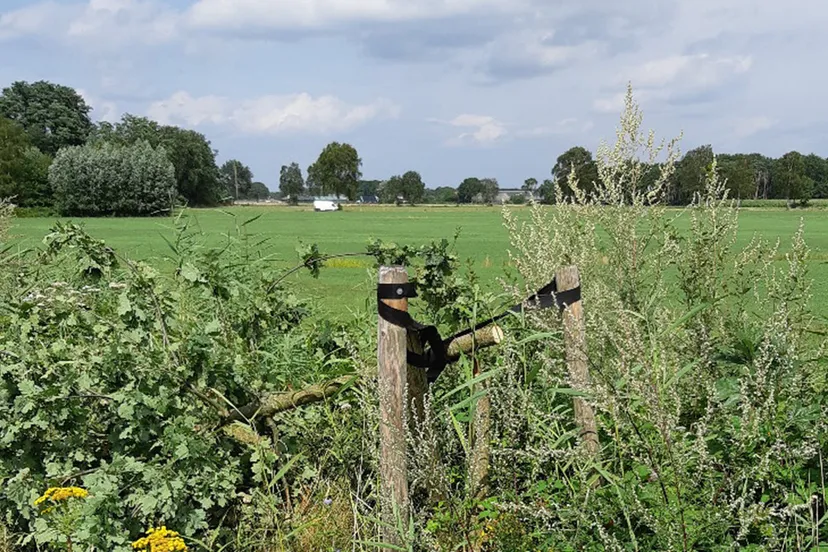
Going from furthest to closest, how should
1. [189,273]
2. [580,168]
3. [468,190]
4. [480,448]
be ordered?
[468,190] < [580,168] < [189,273] < [480,448]

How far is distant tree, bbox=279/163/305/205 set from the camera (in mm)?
151375

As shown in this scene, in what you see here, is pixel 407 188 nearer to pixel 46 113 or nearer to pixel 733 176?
pixel 46 113

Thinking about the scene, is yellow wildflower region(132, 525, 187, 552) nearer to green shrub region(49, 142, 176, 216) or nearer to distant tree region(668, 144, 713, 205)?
distant tree region(668, 144, 713, 205)

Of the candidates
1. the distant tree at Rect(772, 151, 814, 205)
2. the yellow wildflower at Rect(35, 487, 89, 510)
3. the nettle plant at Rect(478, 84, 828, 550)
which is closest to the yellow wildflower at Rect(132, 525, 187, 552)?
the yellow wildflower at Rect(35, 487, 89, 510)

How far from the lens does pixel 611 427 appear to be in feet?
10.4

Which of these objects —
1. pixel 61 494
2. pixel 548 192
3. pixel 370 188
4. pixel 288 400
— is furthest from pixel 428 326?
pixel 370 188

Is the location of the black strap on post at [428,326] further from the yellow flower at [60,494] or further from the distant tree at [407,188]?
the distant tree at [407,188]

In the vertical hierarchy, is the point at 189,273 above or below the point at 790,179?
below

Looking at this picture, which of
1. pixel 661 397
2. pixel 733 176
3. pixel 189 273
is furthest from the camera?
pixel 733 176

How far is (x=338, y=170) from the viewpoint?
5236 inches

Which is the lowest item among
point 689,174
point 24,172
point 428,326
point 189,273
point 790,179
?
point 428,326

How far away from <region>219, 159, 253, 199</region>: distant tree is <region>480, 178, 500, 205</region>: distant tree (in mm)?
39941

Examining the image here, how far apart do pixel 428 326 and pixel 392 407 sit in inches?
14.8

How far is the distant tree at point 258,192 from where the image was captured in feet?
458
